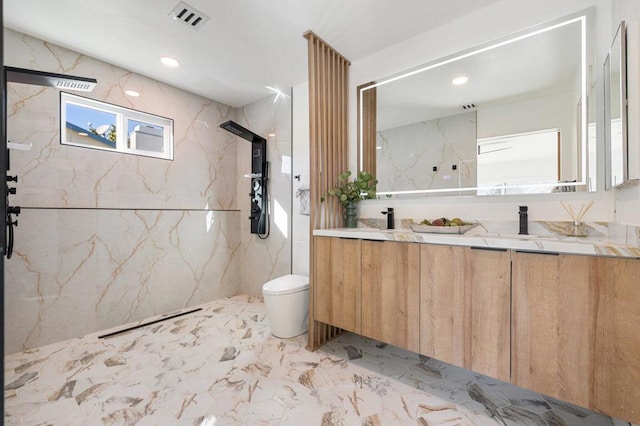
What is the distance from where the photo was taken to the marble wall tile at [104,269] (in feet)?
7.00

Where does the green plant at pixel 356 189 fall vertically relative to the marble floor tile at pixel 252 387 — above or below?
above

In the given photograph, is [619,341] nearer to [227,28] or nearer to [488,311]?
[488,311]

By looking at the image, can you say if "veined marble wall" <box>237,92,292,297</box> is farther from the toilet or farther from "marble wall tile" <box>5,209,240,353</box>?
the toilet

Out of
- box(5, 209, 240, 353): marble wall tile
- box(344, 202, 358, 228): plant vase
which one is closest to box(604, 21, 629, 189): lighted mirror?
box(344, 202, 358, 228): plant vase

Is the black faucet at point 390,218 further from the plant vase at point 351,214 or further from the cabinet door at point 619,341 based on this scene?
the cabinet door at point 619,341

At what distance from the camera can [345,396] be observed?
5.29 feet

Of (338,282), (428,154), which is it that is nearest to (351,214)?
(338,282)

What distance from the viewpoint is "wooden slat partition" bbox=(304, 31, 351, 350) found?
217 cm

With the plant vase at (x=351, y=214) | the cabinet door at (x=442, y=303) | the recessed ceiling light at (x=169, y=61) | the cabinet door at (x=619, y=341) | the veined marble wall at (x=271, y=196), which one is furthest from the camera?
the veined marble wall at (x=271, y=196)

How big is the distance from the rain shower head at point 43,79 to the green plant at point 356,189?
1.77 metres

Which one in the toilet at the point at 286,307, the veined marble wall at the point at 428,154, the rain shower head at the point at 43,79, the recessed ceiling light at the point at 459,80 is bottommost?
the toilet at the point at 286,307

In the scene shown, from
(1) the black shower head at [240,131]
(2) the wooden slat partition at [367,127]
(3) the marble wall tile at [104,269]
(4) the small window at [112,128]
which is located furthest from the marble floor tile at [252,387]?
(1) the black shower head at [240,131]

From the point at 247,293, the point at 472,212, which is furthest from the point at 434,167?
the point at 247,293

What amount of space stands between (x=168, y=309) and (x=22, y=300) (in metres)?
1.13
